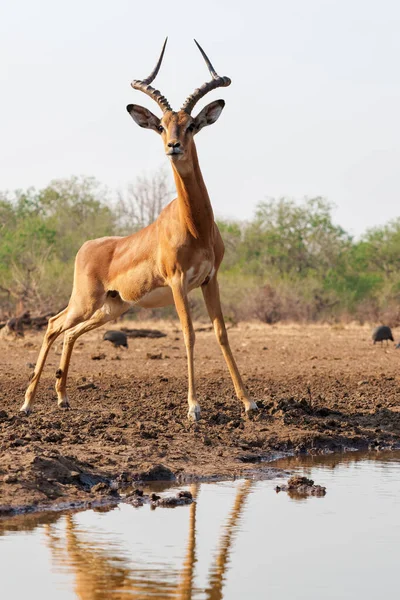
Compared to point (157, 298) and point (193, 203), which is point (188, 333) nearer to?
point (157, 298)

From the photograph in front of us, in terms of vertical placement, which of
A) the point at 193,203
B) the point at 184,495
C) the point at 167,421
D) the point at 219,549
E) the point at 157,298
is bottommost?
the point at 219,549

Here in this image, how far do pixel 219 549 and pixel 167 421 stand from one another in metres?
4.34

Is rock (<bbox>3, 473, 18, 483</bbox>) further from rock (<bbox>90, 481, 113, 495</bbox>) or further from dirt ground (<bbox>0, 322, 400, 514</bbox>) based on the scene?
rock (<bbox>90, 481, 113, 495</bbox>)

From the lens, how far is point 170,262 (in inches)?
410

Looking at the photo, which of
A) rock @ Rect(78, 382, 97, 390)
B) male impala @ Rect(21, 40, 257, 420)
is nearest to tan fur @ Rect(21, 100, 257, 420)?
male impala @ Rect(21, 40, 257, 420)

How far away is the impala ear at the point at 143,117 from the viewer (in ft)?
34.1

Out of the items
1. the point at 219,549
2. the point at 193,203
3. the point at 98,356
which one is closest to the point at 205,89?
the point at 193,203

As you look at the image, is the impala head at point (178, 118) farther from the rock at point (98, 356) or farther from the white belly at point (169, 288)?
the rock at point (98, 356)

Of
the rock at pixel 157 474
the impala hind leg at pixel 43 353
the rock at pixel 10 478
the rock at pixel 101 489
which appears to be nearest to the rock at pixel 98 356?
the impala hind leg at pixel 43 353

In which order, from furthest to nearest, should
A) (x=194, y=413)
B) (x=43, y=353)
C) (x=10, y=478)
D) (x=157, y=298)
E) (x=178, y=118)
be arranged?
(x=43, y=353) → (x=157, y=298) → (x=194, y=413) → (x=178, y=118) → (x=10, y=478)

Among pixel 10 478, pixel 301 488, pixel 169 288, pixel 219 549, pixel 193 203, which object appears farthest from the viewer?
pixel 169 288

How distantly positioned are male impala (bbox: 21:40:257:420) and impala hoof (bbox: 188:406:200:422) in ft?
0.03

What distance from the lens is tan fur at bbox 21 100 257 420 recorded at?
10289 millimetres

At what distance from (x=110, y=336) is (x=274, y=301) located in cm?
2019
